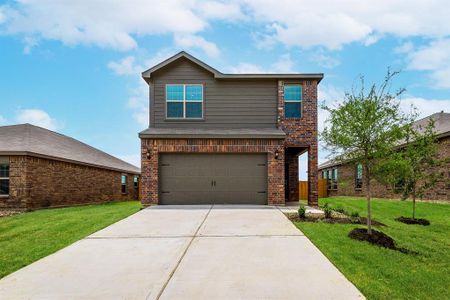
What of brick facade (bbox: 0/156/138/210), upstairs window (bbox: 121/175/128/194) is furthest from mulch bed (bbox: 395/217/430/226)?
upstairs window (bbox: 121/175/128/194)

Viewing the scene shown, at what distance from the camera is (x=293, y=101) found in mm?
15000

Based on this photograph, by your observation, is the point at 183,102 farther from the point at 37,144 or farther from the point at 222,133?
the point at 37,144

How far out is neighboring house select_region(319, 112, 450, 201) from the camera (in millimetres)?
14964

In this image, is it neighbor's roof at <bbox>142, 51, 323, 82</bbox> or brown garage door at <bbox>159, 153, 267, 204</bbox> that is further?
neighbor's roof at <bbox>142, 51, 323, 82</bbox>

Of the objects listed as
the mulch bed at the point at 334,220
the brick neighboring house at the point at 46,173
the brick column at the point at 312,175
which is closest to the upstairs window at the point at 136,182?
the brick neighboring house at the point at 46,173

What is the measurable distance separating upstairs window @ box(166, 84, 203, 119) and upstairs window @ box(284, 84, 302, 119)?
160 inches

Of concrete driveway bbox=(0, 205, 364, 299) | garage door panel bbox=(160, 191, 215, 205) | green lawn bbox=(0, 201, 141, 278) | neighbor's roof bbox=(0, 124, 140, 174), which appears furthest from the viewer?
neighbor's roof bbox=(0, 124, 140, 174)

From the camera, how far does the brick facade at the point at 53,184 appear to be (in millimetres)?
15070

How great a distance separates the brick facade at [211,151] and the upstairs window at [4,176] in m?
7.11

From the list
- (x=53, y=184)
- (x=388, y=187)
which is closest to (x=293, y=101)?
(x=388, y=187)

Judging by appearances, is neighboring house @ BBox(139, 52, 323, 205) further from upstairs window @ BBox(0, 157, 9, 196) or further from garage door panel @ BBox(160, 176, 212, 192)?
upstairs window @ BBox(0, 157, 9, 196)

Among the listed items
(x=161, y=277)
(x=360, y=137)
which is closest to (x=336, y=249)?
(x=360, y=137)

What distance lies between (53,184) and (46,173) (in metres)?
0.88

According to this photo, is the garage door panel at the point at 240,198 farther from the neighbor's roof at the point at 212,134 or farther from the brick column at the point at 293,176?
the brick column at the point at 293,176
